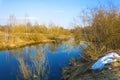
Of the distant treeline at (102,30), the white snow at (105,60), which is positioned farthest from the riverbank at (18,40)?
the white snow at (105,60)

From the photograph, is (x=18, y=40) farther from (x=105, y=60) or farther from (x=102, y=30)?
(x=105, y=60)

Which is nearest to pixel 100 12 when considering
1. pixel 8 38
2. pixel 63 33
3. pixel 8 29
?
pixel 8 38

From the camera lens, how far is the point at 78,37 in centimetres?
1551

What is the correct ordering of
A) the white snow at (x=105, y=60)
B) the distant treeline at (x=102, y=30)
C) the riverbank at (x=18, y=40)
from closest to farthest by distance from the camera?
1. the white snow at (x=105, y=60)
2. the distant treeline at (x=102, y=30)
3. the riverbank at (x=18, y=40)

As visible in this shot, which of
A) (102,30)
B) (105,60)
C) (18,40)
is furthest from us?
(18,40)

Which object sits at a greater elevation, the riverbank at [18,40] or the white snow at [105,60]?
the white snow at [105,60]

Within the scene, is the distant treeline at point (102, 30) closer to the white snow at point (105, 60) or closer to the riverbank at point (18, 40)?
the white snow at point (105, 60)

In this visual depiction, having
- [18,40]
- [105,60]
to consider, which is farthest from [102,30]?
[18,40]

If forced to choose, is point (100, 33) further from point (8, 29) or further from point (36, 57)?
point (8, 29)

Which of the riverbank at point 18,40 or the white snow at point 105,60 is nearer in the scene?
the white snow at point 105,60

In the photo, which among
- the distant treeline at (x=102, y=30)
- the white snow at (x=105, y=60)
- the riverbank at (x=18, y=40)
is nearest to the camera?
the white snow at (x=105, y=60)

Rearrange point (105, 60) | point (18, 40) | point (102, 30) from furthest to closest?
point (18, 40), point (102, 30), point (105, 60)

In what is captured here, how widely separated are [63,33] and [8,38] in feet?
66.0

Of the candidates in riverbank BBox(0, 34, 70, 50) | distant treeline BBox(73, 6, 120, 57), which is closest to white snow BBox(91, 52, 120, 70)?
distant treeline BBox(73, 6, 120, 57)
